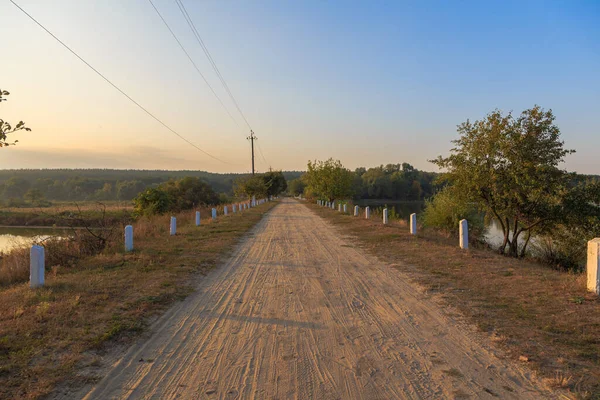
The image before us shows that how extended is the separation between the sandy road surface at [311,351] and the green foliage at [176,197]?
2095 cm

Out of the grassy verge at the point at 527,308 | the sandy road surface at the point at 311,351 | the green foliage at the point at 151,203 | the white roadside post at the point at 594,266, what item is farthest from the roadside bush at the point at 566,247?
the green foliage at the point at 151,203

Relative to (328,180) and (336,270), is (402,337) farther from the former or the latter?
(328,180)

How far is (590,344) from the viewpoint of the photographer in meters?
4.15

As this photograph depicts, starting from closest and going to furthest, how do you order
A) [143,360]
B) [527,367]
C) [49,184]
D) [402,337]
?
1. [527,367]
2. [143,360]
3. [402,337]
4. [49,184]

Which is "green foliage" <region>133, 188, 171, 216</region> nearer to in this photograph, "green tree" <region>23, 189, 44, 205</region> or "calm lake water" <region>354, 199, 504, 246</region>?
"green tree" <region>23, 189, 44, 205</region>

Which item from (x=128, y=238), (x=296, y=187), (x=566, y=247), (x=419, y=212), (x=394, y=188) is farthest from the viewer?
(x=296, y=187)

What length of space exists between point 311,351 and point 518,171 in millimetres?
11996

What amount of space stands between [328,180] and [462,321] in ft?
130

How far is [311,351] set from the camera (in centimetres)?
413

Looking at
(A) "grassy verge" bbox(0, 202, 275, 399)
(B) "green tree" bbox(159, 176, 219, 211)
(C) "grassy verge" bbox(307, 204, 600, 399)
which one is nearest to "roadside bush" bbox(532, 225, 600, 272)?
(C) "grassy verge" bbox(307, 204, 600, 399)

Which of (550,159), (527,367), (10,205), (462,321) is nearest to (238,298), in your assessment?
(462,321)

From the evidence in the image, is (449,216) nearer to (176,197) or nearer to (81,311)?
(81,311)

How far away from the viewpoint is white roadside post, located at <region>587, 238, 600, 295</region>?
19.1ft

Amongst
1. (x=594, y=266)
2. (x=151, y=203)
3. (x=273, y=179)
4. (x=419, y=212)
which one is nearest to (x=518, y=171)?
(x=594, y=266)
